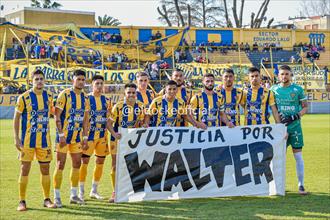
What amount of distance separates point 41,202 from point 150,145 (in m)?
1.73

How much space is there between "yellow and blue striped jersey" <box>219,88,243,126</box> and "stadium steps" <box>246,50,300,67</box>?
2905cm

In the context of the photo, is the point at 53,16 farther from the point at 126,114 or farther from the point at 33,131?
the point at 33,131

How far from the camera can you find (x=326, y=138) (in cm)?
1630

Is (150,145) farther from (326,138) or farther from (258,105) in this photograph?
(326,138)

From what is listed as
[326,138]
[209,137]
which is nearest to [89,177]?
[209,137]

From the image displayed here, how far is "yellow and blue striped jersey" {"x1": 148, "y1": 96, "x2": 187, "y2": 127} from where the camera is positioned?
789 cm

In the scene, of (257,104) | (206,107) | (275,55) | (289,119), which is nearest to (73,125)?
(206,107)

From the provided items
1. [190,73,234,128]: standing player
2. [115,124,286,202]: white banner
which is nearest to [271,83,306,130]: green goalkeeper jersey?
[115,124,286,202]: white banner

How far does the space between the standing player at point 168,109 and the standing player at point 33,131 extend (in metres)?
1.51

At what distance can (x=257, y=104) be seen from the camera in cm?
820

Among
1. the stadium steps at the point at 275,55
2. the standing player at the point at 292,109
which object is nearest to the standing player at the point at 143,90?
the standing player at the point at 292,109

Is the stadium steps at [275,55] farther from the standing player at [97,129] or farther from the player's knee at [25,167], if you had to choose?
the player's knee at [25,167]

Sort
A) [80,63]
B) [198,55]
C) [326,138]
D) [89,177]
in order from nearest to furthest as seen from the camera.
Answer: [89,177]
[326,138]
[80,63]
[198,55]

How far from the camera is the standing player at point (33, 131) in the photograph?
23.2ft
